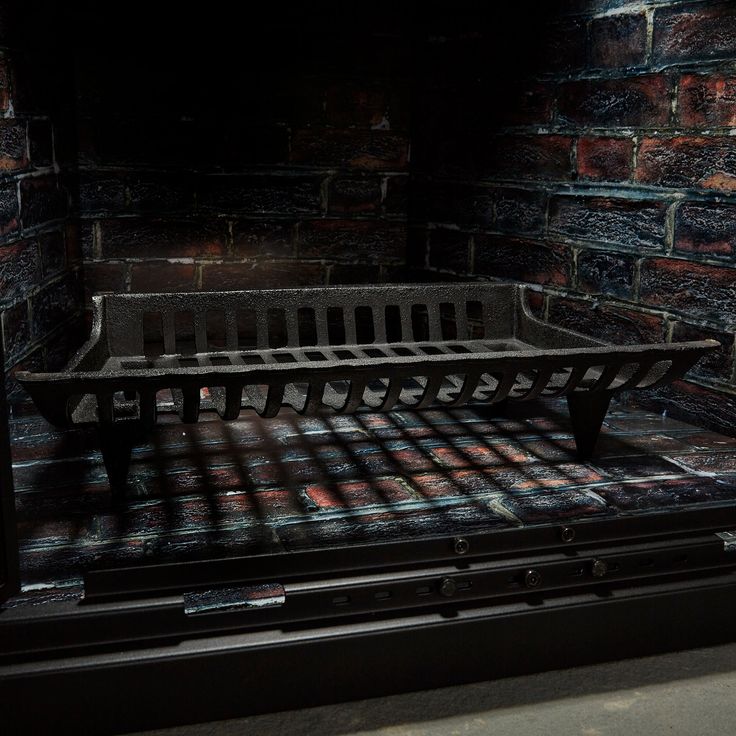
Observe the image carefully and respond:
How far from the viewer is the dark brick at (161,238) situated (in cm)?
253

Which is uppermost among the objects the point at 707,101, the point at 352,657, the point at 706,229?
the point at 707,101

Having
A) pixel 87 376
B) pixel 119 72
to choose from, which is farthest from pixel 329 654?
pixel 119 72

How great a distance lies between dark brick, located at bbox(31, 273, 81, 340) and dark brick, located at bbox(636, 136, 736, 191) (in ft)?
4.78

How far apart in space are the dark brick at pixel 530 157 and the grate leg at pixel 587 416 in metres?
0.76

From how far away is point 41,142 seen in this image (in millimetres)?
2189

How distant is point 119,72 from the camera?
8.02 feet

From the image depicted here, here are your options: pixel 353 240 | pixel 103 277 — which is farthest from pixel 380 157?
pixel 103 277

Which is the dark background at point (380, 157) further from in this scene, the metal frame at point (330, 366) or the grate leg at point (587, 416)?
the grate leg at point (587, 416)

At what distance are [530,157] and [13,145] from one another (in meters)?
1.26

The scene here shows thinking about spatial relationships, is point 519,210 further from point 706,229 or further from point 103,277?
point 103,277

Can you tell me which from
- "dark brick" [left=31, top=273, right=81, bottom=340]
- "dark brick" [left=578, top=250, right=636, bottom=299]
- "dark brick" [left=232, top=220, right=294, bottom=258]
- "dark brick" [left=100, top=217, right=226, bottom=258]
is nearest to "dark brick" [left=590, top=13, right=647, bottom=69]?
"dark brick" [left=578, top=250, right=636, bottom=299]

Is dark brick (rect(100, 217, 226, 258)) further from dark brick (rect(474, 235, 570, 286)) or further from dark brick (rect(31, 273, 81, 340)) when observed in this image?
dark brick (rect(474, 235, 570, 286))

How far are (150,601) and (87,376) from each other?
0.34m

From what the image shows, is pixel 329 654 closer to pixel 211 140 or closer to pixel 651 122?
pixel 651 122
